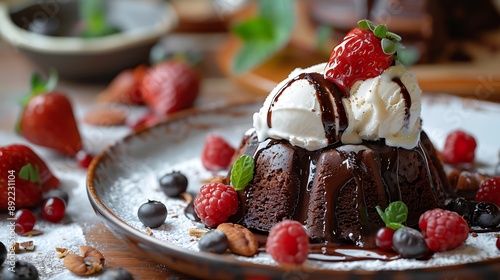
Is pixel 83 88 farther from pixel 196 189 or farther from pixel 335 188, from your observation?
pixel 335 188

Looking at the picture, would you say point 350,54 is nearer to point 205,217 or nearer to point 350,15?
point 205,217

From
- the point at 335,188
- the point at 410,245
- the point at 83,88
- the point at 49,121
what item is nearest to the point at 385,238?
the point at 410,245

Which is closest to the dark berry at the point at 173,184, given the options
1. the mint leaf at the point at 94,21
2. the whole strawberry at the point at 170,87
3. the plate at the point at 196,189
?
the plate at the point at 196,189

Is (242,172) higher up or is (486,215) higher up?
(486,215)

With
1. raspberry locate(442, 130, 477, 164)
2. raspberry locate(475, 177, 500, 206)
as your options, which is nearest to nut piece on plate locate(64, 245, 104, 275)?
raspberry locate(475, 177, 500, 206)

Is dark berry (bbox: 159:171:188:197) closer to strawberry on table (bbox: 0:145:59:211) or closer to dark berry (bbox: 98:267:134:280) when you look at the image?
strawberry on table (bbox: 0:145:59:211)

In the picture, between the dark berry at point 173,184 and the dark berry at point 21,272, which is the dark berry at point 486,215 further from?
the dark berry at point 21,272

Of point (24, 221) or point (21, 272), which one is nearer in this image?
point (21, 272)
